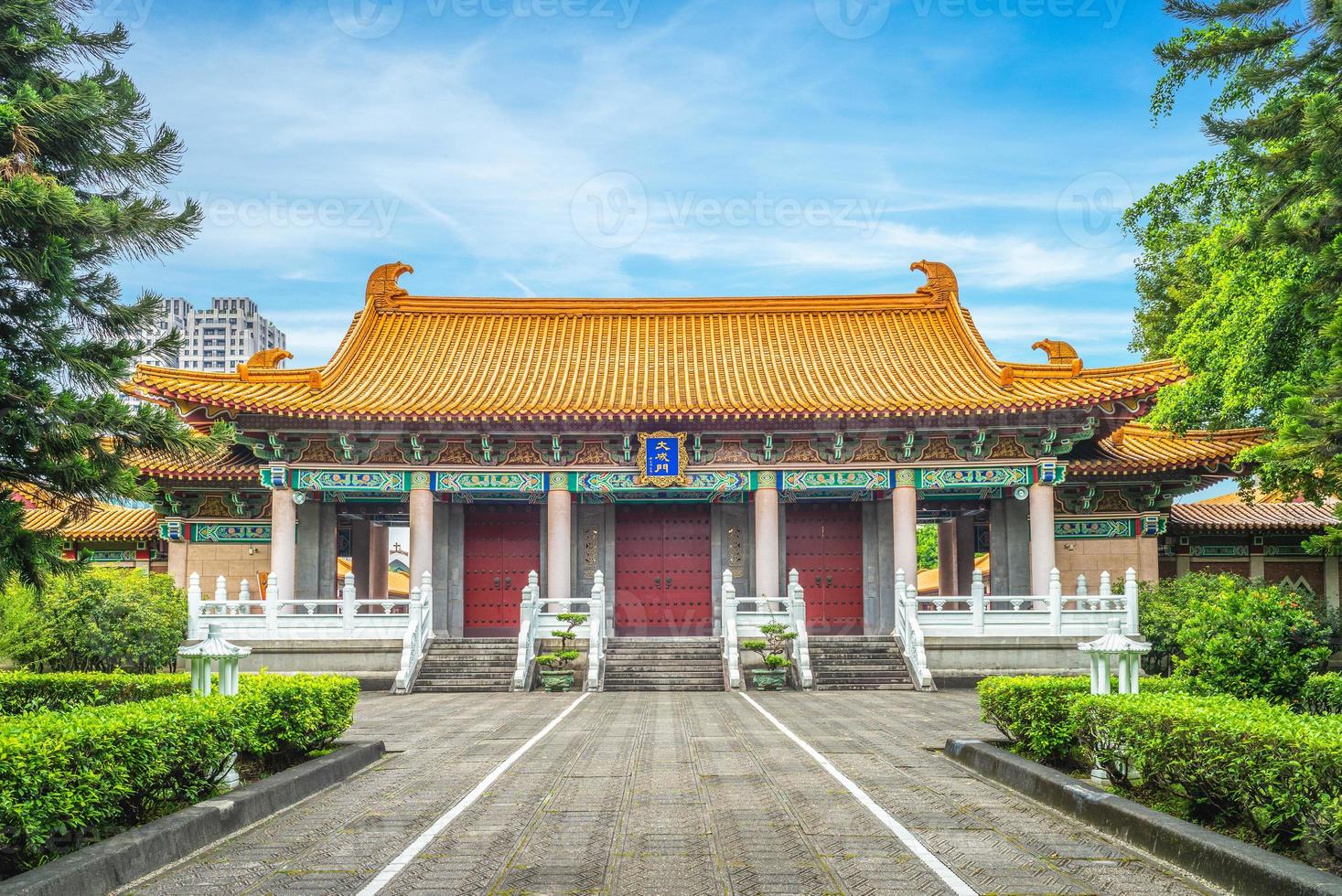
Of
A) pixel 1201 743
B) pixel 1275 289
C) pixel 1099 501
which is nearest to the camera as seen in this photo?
pixel 1201 743

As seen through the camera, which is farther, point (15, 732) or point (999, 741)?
point (999, 741)

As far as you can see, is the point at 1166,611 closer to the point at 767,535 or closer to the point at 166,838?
the point at 767,535

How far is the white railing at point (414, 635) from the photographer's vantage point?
19.3 metres

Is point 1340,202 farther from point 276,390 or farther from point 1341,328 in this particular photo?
point 276,390

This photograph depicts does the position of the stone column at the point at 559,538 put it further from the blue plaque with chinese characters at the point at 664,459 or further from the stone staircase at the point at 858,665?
the stone staircase at the point at 858,665

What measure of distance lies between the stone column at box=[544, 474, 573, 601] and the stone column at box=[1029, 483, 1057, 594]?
8.88 meters

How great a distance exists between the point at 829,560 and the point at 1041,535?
4986mm

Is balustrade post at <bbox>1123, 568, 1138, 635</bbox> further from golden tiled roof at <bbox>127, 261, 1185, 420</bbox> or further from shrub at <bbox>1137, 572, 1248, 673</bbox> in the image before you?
golden tiled roof at <bbox>127, 261, 1185, 420</bbox>

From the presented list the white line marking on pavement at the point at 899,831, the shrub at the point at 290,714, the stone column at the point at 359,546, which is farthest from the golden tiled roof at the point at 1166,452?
the shrub at the point at 290,714

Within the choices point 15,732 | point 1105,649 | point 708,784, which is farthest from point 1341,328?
point 15,732

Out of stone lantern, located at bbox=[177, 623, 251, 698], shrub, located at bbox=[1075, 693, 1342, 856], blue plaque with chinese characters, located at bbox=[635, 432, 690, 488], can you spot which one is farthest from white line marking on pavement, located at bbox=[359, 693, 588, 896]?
blue plaque with chinese characters, located at bbox=[635, 432, 690, 488]

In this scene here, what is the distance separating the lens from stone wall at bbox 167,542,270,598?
2380 centimetres

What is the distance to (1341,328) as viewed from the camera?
404 inches

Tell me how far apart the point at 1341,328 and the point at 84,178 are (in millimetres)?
10791
